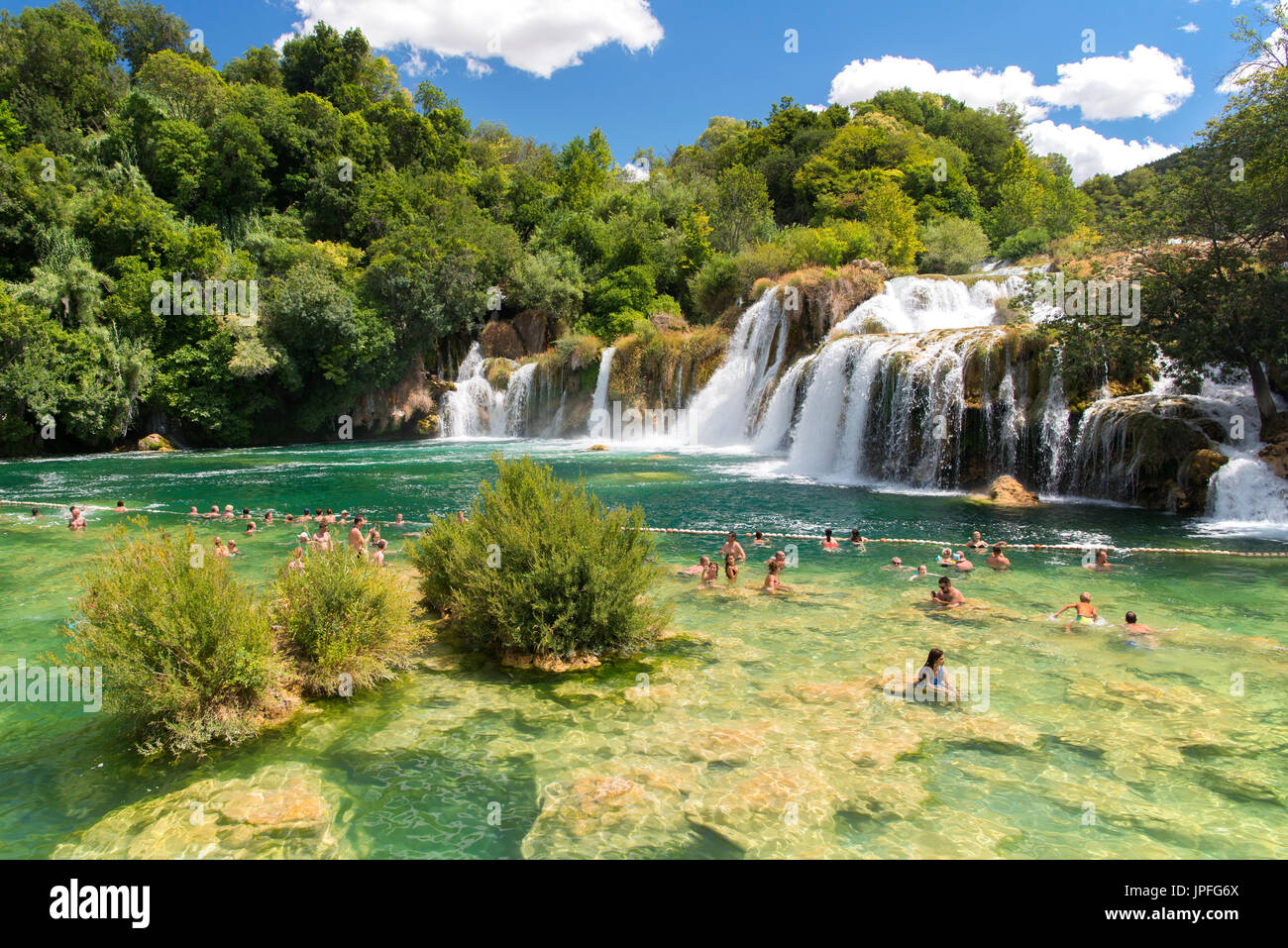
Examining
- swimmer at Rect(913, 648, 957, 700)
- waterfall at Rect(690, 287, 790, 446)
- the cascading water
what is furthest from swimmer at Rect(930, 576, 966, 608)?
waterfall at Rect(690, 287, 790, 446)

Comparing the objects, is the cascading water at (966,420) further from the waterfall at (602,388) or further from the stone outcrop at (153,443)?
the stone outcrop at (153,443)

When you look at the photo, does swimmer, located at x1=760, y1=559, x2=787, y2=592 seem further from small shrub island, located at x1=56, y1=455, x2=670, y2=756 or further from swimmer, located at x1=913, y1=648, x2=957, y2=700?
swimmer, located at x1=913, y1=648, x2=957, y2=700

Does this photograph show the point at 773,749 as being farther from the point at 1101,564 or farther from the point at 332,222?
the point at 332,222

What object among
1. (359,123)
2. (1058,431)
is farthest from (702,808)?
(359,123)

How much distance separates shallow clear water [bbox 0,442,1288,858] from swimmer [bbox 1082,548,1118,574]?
672mm

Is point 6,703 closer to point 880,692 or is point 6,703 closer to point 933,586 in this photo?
point 880,692

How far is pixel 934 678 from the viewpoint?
301 inches

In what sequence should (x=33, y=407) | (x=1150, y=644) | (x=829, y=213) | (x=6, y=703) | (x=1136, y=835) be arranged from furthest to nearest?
(x=829, y=213) < (x=33, y=407) < (x=1150, y=644) < (x=6, y=703) < (x=1136, y=835)

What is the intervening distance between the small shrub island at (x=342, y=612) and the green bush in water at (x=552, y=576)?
0.02 meters

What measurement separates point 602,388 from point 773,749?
33.1 m

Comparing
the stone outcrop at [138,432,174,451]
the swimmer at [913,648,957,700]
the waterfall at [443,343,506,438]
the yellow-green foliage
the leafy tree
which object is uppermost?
the leafy tree

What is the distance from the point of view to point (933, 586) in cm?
1202

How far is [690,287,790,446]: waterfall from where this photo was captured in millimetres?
32594
